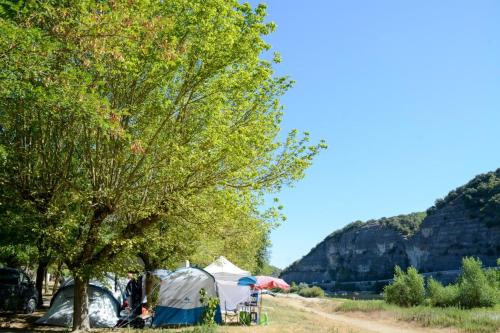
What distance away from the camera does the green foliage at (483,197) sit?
119 meters

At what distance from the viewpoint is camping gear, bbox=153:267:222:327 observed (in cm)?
1927

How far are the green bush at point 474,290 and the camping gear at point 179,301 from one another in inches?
923

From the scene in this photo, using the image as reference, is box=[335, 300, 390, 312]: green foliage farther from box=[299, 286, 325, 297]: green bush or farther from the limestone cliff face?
the limestone cliff face

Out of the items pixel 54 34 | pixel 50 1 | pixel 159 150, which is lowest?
pixel 159 150

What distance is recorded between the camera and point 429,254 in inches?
5374

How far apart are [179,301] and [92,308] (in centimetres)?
363

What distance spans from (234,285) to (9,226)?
11.2 meters

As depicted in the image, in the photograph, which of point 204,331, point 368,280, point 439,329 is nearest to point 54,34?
point 204,331

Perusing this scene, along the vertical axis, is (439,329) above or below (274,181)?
below

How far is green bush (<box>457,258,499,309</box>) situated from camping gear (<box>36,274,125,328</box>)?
2641 centimetres

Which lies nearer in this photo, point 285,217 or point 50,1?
point 50,1

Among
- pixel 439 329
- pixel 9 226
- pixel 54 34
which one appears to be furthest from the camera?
pixel 439 329

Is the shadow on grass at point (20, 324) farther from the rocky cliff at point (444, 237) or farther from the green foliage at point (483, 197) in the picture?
the green foliage at point (483, 197)

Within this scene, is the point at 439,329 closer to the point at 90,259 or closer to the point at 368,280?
the point at 90,259
